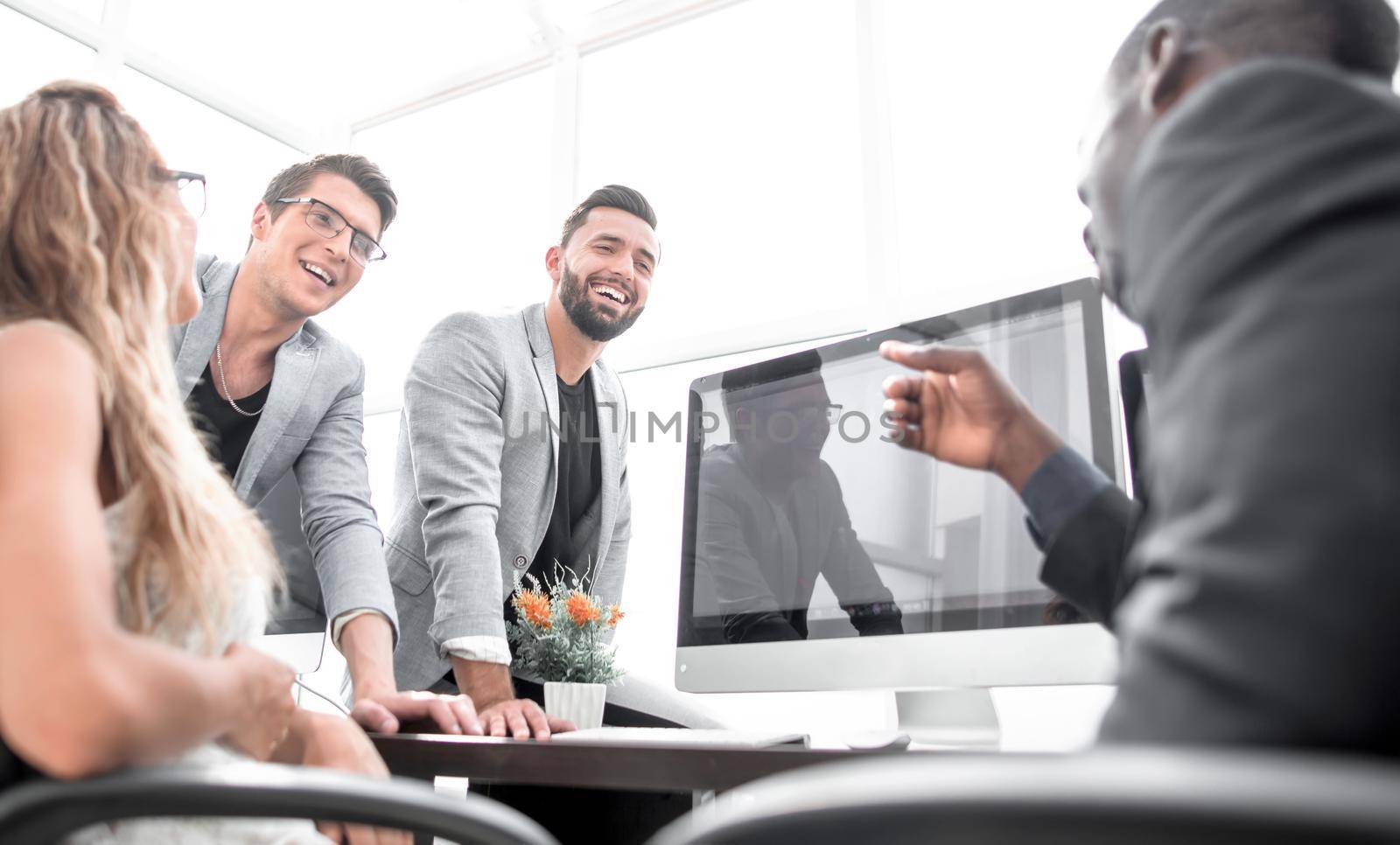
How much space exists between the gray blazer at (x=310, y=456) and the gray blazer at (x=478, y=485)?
0.13 m

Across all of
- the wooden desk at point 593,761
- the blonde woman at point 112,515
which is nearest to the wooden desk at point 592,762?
the wooden desk at point 593,761

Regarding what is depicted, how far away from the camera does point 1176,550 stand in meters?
0.43

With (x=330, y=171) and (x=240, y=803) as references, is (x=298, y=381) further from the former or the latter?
(x=240, y=803)

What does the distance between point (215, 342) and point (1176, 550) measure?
2150 mm

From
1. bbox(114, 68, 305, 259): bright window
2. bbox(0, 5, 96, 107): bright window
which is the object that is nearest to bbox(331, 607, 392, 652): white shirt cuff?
bbox(114, 68, 305, 259): bright window

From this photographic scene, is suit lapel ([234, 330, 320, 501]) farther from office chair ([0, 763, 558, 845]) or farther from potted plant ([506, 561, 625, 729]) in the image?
office chair ([0, 763, 558, 845])

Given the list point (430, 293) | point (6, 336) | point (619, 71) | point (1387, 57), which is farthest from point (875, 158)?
Result: point (6, 336)

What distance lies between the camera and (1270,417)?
1.36 feet

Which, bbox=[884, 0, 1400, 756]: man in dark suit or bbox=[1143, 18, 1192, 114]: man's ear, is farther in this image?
bbox=[1143, 18, 1192, 114]: man's ear

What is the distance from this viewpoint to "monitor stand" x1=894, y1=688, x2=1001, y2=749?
136cm

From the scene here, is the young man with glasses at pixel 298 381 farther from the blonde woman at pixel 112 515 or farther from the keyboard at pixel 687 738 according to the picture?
the blonde woman at pixel 112 515

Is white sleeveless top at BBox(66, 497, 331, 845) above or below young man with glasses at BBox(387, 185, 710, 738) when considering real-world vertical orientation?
below

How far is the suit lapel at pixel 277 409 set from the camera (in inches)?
81.8

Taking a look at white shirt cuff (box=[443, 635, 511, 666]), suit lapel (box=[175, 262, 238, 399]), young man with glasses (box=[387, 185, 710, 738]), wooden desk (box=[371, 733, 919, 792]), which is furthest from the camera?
suit lapel (box=[175, 262, 238, 399])
